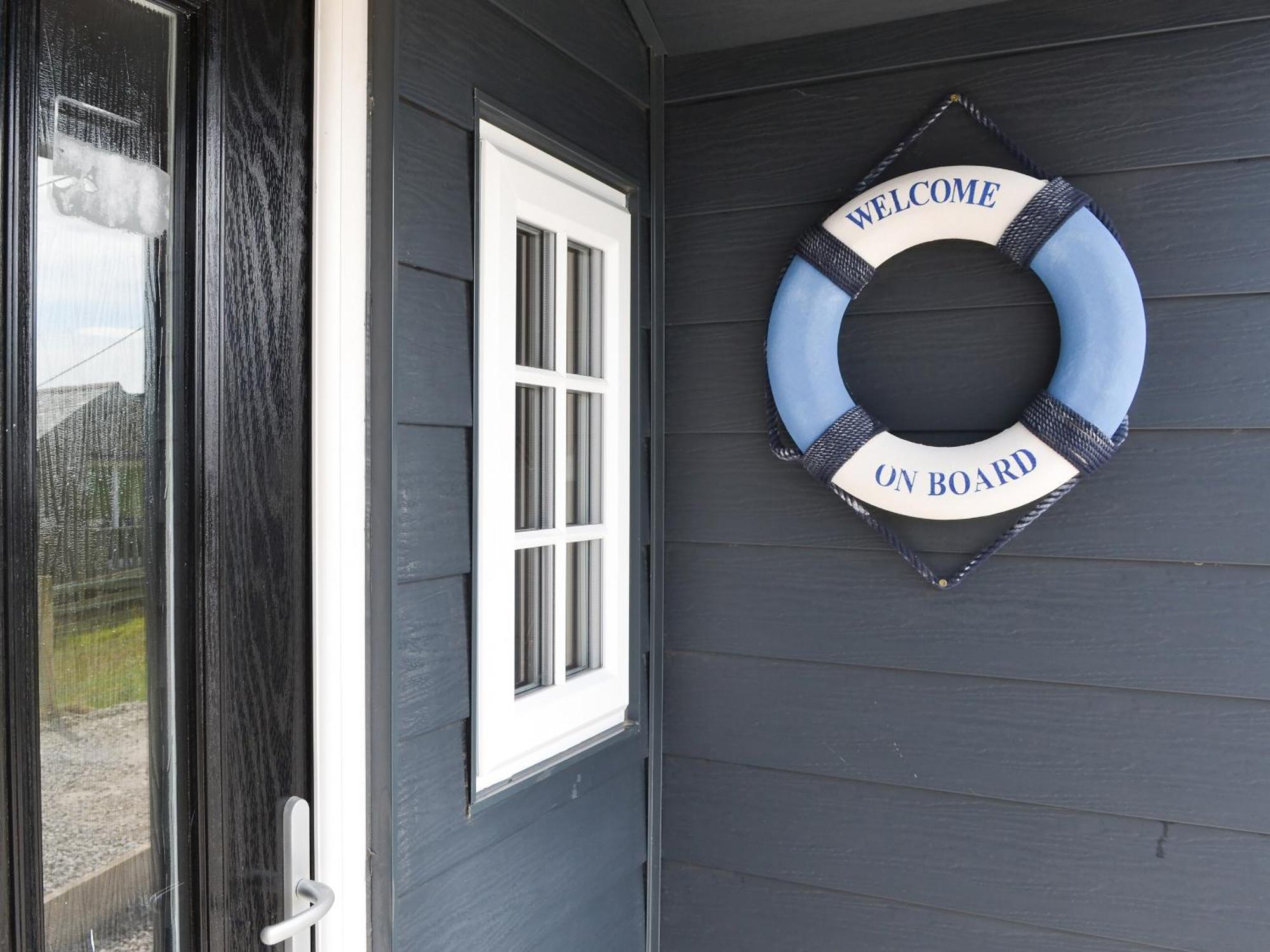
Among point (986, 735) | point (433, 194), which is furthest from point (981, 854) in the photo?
point (433, 194)

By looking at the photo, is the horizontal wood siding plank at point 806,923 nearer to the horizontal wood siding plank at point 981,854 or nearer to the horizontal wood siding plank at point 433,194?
the horizontal wood siding plank at point 981,854

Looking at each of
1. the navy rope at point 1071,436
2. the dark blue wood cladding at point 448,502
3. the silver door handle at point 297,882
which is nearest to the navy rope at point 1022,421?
the navy rope at point 1071,436

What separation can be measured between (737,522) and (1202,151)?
34.6 inches

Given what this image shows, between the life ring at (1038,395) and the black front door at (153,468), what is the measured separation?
30.5 inches

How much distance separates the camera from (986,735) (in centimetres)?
148

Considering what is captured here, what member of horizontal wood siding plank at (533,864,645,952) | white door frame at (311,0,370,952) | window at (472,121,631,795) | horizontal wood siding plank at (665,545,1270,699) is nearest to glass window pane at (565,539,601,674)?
window at (472,121,631,795)

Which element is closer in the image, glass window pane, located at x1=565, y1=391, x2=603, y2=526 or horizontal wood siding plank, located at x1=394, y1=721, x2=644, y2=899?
horizontal wood siding plank, located at x1=394, y1=721, x2=644, y2=899

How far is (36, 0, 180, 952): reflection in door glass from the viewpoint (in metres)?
0.80

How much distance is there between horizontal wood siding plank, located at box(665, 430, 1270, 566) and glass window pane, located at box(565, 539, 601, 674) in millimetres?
256

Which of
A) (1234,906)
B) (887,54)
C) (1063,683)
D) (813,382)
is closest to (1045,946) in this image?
(1234,906)

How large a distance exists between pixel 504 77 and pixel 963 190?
2.22ft

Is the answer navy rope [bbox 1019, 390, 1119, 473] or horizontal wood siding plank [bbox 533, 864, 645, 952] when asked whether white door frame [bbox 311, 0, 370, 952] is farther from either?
navy rope [bbox 1019, 390, 1119, 473]

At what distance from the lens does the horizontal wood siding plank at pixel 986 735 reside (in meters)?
1.36

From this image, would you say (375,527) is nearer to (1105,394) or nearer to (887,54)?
(1105,394)
